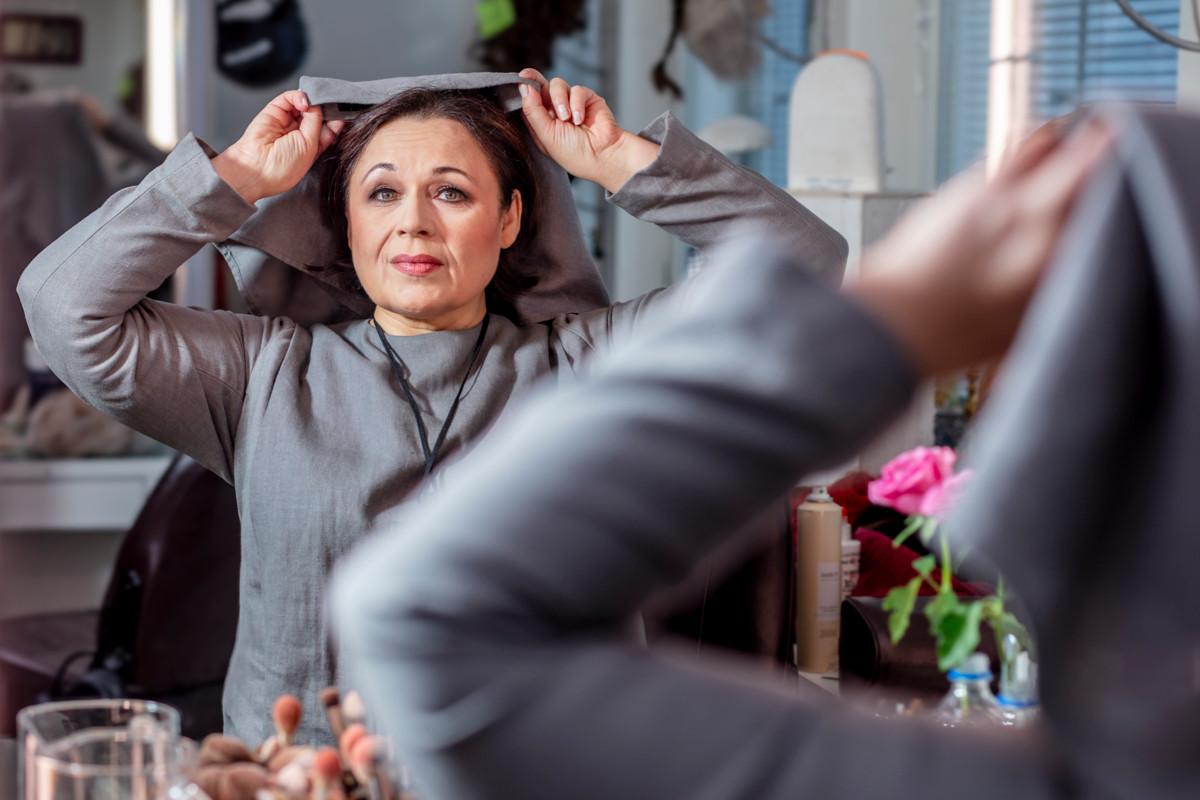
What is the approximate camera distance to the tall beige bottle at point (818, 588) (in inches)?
68.1

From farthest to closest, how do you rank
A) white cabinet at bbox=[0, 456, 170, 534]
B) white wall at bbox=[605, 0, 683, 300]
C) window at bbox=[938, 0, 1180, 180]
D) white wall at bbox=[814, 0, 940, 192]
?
white wall at bbox=[605, 0, 683, 300]
white cabinet at bbox=[0, 456, 170, 534]
white wall at bbox=[814, 0, 940, 192]
window at bbox=[938, 0, 1180, 180]

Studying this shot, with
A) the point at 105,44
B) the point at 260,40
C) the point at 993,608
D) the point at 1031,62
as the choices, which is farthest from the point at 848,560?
the point at 260,40

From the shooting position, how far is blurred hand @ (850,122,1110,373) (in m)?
0.41

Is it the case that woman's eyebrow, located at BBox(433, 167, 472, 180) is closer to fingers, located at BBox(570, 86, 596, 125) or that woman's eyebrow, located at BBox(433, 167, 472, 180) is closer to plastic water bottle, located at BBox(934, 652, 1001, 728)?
fingers, located at BBox(570, 86, 596, 125)

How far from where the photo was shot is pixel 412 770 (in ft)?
1.39

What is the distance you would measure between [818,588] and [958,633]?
543 mm

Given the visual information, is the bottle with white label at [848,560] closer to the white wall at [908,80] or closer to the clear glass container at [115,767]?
the clear glass container at [115,767]

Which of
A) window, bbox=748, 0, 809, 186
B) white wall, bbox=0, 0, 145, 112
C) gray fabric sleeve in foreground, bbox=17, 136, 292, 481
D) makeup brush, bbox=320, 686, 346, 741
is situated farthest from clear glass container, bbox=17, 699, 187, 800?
window, bbox=748, 0, 809, 186

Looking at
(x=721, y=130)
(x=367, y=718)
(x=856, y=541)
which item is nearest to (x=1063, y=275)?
(x=367, y=718)

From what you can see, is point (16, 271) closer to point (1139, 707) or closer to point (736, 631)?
point (736, 631)

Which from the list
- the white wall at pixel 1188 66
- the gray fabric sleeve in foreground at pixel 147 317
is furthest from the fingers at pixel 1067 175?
the white wall at pixel 1188 66

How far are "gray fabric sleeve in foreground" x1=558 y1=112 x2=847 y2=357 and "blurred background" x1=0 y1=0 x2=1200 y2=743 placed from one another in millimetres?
657

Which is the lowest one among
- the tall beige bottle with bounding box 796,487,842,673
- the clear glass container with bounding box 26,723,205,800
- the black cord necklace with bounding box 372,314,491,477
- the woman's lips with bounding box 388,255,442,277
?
the tall beige bottle with bounding box 796,487,842,673

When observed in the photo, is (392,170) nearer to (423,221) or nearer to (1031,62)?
(423,221)
